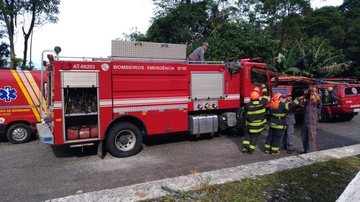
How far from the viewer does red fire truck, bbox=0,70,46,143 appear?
9367mm

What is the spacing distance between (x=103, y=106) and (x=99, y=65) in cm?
101

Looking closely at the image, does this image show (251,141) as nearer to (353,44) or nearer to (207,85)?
(207,85)

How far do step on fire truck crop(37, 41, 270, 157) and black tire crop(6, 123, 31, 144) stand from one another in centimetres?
131

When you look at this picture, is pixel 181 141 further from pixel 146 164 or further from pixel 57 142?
pixel 57 142

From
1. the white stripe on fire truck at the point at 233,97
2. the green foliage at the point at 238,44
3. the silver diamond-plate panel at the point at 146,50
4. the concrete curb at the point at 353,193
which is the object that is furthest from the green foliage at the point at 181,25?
the concrete curb at the point at 353,193

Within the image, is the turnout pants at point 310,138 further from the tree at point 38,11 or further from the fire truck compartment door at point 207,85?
the tree at point 38,11

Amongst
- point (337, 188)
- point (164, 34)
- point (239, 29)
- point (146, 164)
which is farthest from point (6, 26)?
point (337, 188)

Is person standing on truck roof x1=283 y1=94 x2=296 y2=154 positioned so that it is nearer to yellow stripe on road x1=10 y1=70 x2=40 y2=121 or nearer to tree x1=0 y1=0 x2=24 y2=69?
yellow stripe on road x1=10 y1=70 x2=40 y2=121

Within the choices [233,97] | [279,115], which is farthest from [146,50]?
[279,115]

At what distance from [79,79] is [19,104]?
11.1 feet

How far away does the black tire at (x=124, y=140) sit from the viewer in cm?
791

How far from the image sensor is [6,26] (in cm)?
2744

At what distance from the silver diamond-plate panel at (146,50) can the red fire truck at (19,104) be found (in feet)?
11.6

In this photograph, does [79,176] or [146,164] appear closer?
[79,176]
